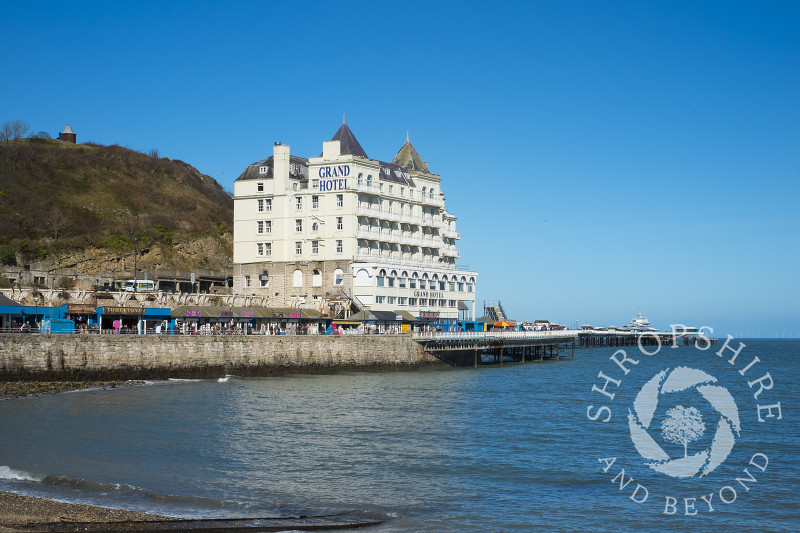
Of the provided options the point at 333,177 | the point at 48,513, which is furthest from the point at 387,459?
the point at 333,177

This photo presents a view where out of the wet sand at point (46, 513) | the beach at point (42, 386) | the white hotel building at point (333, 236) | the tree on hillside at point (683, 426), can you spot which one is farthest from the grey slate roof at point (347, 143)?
the wet sand at point (46, 513)

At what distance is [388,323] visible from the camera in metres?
77.6

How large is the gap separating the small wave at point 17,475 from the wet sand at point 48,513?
3.14m

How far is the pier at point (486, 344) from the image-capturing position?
7444 centimetres

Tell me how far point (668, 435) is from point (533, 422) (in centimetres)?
633

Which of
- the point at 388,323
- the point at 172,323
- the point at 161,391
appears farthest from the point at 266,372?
the point at 388,323

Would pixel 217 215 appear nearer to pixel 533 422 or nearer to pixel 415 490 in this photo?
pixel 533 422

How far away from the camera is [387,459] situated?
96.8 ft

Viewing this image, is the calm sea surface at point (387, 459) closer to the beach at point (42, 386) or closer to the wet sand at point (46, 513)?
the wet sand at point (46, 513)

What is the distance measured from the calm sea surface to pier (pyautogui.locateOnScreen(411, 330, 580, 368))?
2381 cm

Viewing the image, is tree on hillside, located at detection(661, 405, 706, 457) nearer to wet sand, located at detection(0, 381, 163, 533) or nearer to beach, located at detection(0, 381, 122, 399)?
wet sand, located at detection(0, 381, 163, 533)

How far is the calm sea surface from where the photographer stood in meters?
Answer: 22.8

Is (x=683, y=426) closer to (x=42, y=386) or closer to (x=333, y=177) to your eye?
(x=42, y=386)

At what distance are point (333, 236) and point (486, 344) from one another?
727 inches
